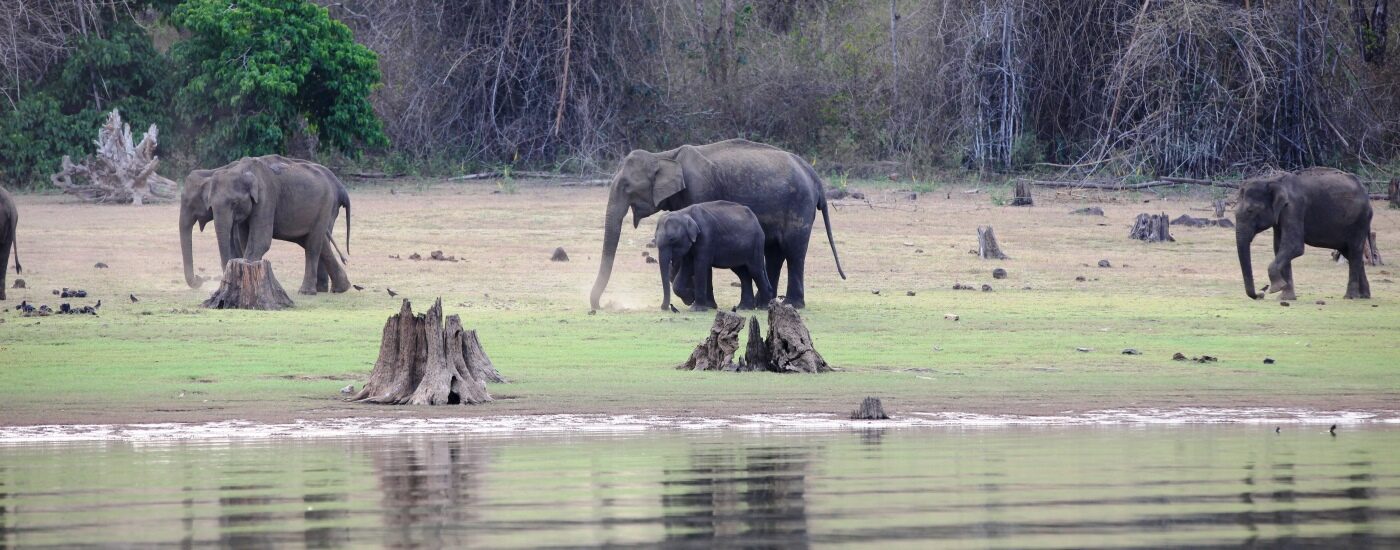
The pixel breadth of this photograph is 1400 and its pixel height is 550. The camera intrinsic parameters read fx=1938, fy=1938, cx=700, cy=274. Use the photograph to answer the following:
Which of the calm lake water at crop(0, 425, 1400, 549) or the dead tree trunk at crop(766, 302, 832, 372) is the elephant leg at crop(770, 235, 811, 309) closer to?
the dead tree trunk at crop(766, 302, 832, 372)

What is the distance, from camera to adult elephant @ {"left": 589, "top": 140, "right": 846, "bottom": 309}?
19.9 metres

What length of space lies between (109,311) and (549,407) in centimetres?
745

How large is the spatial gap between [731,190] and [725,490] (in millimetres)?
11705

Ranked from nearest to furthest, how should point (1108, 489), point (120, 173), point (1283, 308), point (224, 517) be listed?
point (224, 517), point (1108, 489), point (1283, 308), point (120, 173)

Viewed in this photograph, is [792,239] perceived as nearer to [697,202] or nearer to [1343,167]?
[697,202]

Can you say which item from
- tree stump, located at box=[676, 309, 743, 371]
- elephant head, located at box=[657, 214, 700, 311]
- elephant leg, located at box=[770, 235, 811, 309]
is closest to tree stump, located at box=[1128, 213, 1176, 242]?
elephant leg, located at box=[770, 235, 811, 309]

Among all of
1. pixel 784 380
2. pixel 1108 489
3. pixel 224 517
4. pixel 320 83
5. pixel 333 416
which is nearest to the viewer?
pixel 224 517

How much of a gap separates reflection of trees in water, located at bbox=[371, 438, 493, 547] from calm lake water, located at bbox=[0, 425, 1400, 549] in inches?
0.9

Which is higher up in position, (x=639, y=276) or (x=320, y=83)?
(x=320, y=83)

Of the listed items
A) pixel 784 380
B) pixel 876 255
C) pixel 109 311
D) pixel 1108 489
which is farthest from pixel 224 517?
pixel 876 255

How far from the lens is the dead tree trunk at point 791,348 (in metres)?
13.9

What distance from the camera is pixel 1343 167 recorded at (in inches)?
1312

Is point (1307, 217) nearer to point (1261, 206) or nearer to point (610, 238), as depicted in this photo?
point (1261, 206)

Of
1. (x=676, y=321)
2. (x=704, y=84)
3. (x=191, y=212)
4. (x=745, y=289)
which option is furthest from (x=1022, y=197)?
(x=191, y=212)
